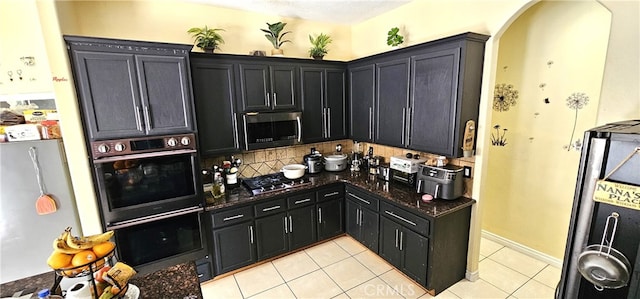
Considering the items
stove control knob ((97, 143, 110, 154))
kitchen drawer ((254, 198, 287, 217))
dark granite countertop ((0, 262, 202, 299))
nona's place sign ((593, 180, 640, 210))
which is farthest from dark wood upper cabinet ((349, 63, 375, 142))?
stove control knob ((97, 143, 110, 154))

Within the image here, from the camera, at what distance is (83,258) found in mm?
927

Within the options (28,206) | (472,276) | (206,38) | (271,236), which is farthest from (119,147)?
(472,276)

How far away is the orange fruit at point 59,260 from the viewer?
890 mm

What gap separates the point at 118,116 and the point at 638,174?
3.10 m

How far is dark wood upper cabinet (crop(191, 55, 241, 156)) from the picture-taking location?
2570mm

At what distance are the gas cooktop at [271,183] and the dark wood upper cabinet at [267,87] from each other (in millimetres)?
845

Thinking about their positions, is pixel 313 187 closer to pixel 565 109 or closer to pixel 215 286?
pixel 215 286

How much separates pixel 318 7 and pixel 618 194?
9.42 ft

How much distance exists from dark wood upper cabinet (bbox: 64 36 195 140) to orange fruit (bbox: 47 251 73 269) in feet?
4.86

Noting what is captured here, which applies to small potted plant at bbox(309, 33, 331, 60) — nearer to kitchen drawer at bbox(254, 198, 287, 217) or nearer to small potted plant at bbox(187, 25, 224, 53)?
small potted plant at bbox(187, 25, 224, 53)

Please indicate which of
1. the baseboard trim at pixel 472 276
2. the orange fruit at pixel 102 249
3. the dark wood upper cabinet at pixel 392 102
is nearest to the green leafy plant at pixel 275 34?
the dark wood upper cabinet at pixel 392 102

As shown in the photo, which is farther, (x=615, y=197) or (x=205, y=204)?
(x=205, y=204)

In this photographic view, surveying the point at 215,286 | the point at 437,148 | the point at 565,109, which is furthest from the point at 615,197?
the point at 215,286

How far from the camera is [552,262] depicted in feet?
9.00
